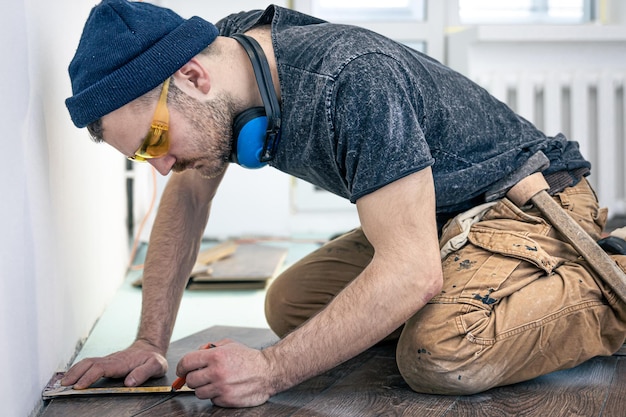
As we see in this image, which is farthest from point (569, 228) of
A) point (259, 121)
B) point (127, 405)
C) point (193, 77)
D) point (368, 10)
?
point (368, 10)

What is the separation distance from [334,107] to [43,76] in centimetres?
69

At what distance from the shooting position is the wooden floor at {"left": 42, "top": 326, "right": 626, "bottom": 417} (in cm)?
152

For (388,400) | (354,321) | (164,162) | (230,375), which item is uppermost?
(164,162)

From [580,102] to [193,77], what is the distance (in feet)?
11.1

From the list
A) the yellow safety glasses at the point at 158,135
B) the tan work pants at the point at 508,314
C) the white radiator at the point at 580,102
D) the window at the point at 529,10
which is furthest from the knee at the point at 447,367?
the window at the point at 529,10

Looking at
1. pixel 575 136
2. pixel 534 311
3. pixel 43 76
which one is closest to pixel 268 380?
pixel 534 311

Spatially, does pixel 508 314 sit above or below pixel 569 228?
below

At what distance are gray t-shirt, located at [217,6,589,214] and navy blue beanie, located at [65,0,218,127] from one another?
8.7 inches

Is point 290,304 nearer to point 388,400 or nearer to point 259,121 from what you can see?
point 388,400

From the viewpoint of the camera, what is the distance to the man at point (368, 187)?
4.75 ft

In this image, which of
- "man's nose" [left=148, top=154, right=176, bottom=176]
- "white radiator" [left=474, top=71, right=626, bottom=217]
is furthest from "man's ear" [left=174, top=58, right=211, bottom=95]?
"white radiator" [left=474, top=71, right=626, bottom=217]

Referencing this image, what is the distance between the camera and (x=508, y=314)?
1657mm

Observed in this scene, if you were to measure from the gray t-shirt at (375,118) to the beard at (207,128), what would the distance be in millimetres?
112

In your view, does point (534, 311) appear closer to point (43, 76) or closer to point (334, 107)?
point (334, 107)
